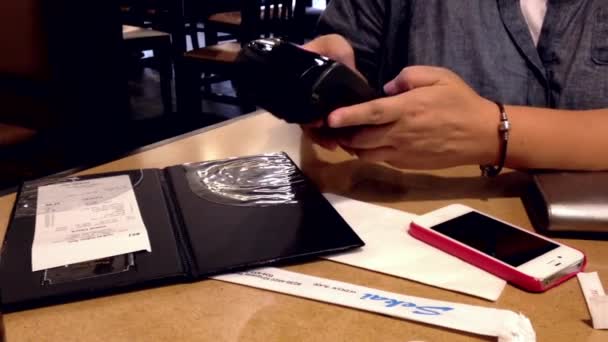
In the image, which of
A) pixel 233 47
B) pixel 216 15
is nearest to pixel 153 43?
pixel 233 47

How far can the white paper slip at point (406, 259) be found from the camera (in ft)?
1.62

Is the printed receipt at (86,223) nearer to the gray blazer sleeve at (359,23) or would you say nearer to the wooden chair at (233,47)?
the gray blazer sleeve at (359,23)

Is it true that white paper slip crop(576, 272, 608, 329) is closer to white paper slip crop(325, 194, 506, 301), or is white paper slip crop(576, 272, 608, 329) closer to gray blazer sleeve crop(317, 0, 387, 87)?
white paper slip crop(325, 194, 506, 301)

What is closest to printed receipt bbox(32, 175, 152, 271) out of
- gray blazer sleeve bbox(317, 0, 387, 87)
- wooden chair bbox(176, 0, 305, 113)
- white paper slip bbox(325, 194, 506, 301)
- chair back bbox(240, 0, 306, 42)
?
white paper slip bbox(325, 194, 506, 301)

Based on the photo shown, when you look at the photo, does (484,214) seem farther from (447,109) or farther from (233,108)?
(233,108)

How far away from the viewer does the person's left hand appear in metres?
0.64

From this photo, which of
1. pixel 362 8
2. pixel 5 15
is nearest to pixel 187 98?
pixel 5 15

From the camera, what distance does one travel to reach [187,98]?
269cm

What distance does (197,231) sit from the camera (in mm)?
542

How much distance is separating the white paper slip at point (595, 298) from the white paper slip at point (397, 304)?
63 mm

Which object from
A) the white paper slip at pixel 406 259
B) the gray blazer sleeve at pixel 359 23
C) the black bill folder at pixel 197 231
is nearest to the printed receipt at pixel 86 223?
the black bill folder at pixel 197 231

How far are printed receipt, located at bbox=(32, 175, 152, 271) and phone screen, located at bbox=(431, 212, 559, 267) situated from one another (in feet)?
0.94

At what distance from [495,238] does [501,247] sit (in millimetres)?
16

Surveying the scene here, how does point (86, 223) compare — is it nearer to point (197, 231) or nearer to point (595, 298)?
point (197, 231)
